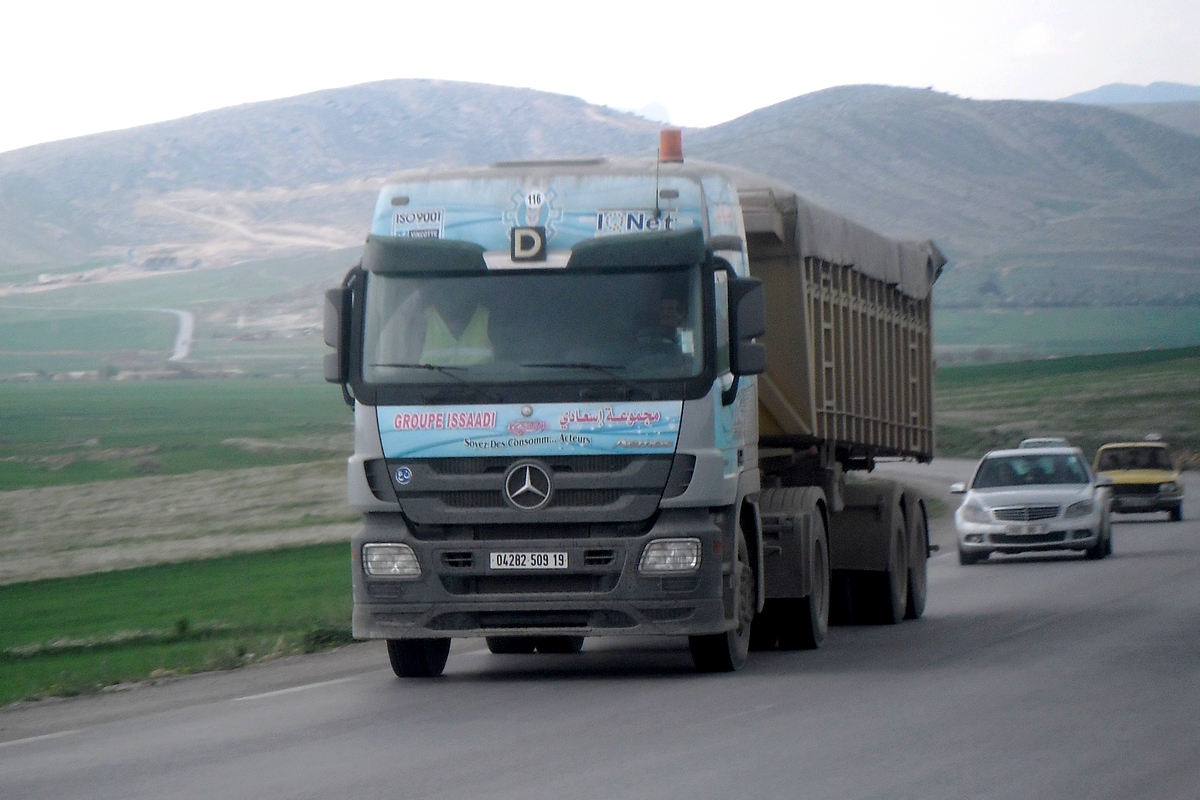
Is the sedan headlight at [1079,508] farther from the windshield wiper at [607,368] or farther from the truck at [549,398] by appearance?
the windshield wiper at [607,368]

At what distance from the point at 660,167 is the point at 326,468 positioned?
154 feet

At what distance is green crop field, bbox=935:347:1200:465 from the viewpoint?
74.3 m

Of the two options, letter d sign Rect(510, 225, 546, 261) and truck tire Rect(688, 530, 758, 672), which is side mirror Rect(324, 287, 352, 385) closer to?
letter d sign Rect(510, 225, 546, 261)

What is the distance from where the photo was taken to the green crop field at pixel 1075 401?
7431 centimetres

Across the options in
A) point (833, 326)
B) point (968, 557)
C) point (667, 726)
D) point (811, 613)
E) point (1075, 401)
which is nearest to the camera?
point (667, 726)

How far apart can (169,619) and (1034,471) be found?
12.3m

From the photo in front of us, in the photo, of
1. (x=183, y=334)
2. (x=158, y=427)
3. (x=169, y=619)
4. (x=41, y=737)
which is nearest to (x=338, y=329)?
(x=41, y=737)

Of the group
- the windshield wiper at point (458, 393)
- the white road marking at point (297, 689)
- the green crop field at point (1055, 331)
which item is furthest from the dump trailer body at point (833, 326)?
the green crop field at point (1055, 331)

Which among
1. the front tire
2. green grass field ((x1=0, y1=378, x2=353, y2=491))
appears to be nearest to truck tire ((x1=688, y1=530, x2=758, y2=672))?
the front tire

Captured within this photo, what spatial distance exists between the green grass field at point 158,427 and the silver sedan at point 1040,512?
36.9m

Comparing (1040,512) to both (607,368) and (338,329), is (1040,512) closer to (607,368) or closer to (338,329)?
(607,368)

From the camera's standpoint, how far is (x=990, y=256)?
189m

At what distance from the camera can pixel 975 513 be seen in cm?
2528

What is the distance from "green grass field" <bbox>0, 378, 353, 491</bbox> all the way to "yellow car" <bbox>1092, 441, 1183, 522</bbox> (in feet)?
107
